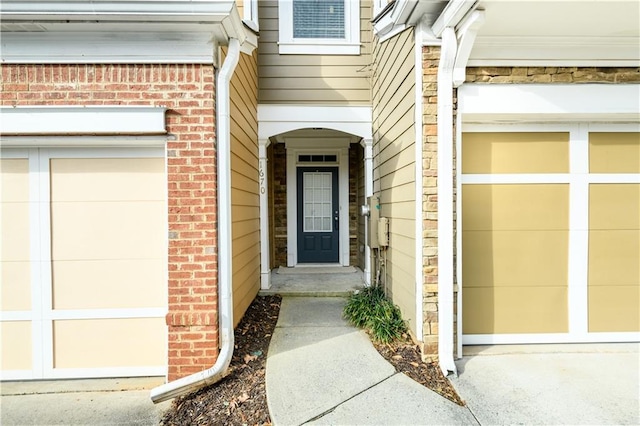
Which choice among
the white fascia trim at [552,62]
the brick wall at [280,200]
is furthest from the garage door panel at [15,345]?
the white fascia trim at [552,62]

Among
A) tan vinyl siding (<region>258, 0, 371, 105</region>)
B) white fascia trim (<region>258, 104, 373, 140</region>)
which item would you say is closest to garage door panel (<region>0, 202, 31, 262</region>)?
white fascia trim (<region>258, 104, 373, 140</region>)

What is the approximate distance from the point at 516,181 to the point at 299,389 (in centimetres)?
258

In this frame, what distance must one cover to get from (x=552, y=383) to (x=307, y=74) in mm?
4516

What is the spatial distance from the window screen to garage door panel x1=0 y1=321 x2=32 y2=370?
4.74 metres

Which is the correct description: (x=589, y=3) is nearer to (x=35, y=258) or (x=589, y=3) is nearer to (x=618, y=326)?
(x=618, y=326)

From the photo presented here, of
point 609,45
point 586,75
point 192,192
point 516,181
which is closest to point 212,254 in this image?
point 192,192

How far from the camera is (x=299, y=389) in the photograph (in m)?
2.33

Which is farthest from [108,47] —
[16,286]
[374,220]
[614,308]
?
[614,308]

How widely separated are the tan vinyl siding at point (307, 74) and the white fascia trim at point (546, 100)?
2230mm

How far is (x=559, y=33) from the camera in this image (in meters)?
2.54

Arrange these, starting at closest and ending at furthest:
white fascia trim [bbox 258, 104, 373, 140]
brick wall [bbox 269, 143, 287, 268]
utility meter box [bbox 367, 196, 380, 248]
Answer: utility meter box [bbox 367, 196, 380, 248], white fascia trim [bbox 258, 104, 373, 140], brick wall [bbox 269, 143, 287, 268]

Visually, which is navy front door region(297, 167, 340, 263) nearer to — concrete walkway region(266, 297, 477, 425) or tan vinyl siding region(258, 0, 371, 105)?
tan vinyl siding region(258, 0, 371, 105)

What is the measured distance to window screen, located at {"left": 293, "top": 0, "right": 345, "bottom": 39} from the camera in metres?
4.81

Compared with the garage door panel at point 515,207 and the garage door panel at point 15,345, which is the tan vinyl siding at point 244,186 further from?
the garage door panel at point 515,207
